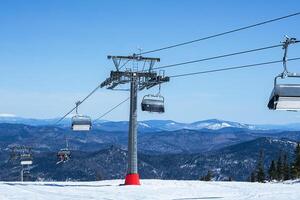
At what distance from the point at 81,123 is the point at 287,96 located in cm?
2670

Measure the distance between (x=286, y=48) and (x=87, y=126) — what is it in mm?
25967

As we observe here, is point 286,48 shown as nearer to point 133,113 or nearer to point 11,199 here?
point 11,199

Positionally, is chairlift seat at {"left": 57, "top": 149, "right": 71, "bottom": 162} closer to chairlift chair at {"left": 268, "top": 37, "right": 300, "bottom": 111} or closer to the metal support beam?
the metal support beam

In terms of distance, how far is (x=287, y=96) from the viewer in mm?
18375

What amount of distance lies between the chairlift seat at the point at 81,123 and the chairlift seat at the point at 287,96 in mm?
26141

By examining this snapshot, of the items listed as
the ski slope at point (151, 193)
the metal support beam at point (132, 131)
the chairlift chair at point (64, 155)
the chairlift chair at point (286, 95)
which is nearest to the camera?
the chairlift chair at point (286, 95)

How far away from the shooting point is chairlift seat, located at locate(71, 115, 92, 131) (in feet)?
141

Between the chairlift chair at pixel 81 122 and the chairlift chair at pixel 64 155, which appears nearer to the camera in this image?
the chairlift chair at pixel 81 122

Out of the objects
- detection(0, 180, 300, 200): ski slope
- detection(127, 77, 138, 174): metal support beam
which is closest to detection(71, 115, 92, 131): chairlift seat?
detection(127, 77, 138, 174): metal support beam

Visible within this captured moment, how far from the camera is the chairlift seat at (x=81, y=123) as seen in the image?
141 ft

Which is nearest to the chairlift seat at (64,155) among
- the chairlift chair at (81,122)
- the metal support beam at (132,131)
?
the chairlift chair at (81,122)

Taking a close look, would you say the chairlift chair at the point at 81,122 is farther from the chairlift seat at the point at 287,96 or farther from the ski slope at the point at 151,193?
the chairlift seat at the point at 287,96

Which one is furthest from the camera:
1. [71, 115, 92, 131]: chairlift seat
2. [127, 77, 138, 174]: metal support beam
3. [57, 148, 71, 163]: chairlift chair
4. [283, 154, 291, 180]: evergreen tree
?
[283, 154, 291, 180]: evergreen tree

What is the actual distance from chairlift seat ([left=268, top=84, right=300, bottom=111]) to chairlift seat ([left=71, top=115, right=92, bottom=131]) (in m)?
26.1
